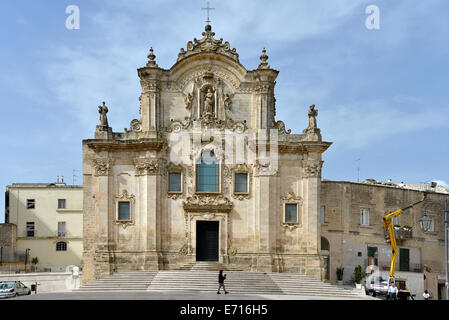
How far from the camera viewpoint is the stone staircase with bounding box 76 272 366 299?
3203cm

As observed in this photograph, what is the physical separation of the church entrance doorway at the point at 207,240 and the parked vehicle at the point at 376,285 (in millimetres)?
11380

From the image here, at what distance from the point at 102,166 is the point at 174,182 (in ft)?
13.5

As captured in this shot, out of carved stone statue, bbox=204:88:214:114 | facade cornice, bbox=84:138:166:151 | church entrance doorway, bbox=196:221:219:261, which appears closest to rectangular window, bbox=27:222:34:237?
facade cornice, bbox=84:138:166:151

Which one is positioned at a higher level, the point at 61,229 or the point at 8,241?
the point at 61,229

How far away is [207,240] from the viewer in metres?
36.4

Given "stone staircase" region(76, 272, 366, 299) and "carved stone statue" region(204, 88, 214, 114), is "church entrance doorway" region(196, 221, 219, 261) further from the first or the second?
"carved stone statue" region(204, 88, 214, 114)

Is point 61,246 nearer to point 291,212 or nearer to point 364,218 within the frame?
point 364,218

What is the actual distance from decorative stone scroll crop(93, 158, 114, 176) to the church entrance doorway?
19.2 ft

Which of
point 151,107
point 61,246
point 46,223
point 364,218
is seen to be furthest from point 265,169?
point 46,223

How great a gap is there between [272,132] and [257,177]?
2712 millimetres
